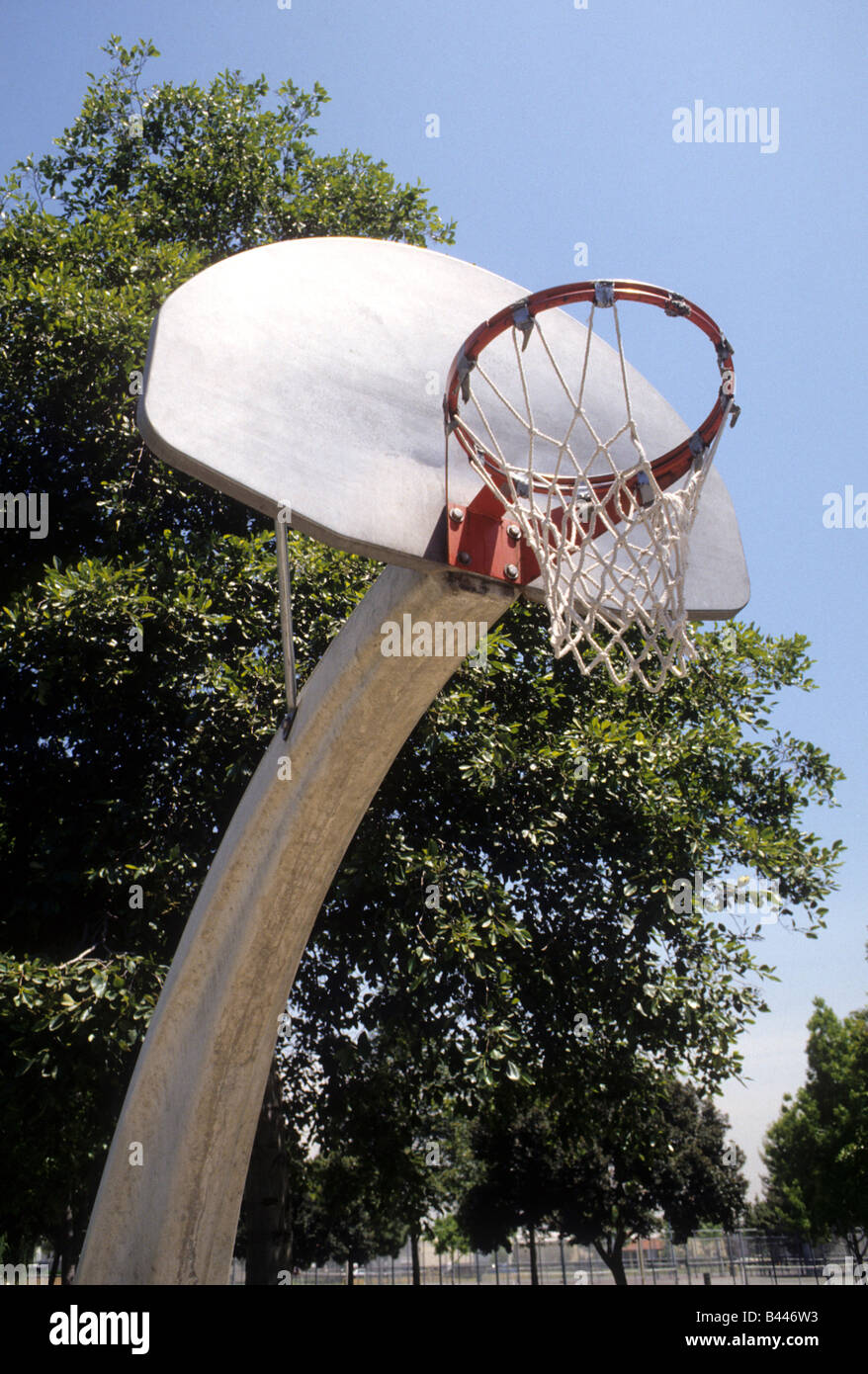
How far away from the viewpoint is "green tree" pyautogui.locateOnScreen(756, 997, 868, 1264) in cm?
3191

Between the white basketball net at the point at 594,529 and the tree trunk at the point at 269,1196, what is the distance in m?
7.12

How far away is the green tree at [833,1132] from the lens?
105 feet

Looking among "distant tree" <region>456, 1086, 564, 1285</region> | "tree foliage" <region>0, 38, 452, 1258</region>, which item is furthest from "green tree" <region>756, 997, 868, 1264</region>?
"tree foliage" <region>0, 38, 452, 1258</region>

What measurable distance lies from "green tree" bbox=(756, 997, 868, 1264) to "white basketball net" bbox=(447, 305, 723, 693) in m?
32.7

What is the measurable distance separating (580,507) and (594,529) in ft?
0.49

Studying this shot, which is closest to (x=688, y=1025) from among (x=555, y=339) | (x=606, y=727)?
(x=606, y=727)

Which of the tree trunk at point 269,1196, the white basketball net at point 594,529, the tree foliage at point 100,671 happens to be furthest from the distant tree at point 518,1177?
the white basketball net at point 594,529

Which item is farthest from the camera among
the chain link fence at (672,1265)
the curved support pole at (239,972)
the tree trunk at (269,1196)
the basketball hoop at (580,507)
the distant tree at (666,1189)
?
the chain link fence at (672,1265)

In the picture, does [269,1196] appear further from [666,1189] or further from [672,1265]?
[672,1265]

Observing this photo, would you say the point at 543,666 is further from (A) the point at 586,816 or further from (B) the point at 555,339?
(B) the point at 555,339

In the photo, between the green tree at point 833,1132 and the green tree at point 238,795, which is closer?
the green tree at point 238,795

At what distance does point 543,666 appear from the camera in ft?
33.4

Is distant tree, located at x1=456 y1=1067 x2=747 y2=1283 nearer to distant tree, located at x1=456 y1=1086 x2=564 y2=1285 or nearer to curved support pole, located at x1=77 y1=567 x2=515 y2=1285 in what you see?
distant tree, located at x1=456 y1=1086 x2=564 y2=1285

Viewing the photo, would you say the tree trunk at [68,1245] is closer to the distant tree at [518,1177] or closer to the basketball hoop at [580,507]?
the distant tree at [518,1177]
